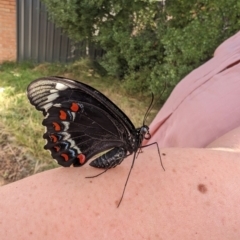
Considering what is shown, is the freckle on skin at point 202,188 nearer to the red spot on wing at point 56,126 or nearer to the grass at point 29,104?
the red spot on wing at point 56,126

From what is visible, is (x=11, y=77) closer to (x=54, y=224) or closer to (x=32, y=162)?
(x=32, y=162)

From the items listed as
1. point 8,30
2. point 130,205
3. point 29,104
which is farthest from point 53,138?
point 8,30

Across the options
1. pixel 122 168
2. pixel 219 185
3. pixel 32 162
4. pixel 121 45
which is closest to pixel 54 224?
pixel 122 168

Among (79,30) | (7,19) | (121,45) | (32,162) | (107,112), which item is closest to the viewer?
(107,112)

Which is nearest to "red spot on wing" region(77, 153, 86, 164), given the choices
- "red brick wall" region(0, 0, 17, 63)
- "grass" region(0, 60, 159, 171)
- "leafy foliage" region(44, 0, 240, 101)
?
"grass" region(0, 60, 159, 171)

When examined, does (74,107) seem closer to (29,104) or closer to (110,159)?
(110,159)

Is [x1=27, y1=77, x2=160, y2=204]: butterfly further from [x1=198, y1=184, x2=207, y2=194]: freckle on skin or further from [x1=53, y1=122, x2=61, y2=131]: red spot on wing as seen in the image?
[x1=198, y1=184, x2=207, y2=194]: freckle on skin

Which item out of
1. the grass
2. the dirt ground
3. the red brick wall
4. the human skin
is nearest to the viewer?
the human skin
